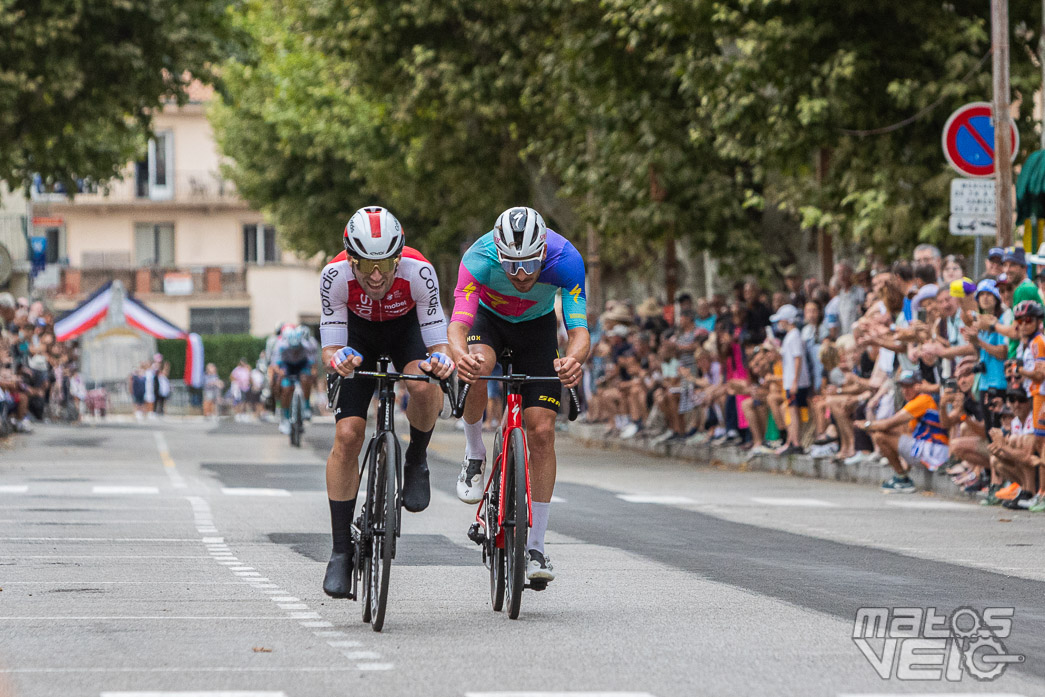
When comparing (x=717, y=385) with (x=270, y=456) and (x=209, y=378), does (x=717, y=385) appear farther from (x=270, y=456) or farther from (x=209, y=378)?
(x=209, y=378)

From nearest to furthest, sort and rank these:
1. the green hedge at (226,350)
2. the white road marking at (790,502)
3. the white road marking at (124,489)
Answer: the white road marking at (790,502), the white road marking at (124,489), the green hedge at (226,350)

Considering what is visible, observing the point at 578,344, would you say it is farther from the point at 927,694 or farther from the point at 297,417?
the point at 297,417

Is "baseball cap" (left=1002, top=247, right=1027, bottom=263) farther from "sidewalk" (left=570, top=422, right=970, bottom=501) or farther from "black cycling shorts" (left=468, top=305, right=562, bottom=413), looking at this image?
"black cycling shorts" (left=468, top=305, right=562, bottom=413)

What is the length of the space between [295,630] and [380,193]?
1582 inches

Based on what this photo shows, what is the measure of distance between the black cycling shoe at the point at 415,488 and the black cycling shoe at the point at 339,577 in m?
0.59

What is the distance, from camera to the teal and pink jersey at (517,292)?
947 centimetres

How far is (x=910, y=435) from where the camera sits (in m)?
18.7

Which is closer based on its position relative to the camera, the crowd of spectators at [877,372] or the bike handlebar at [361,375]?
the bike handlebar at [361,375]

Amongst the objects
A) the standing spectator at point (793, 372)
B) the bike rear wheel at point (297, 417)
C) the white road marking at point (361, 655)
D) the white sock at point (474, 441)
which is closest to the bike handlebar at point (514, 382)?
the white sock at point (474, 441)

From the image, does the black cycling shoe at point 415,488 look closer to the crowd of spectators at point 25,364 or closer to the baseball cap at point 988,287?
the baseball cap at point 988,287

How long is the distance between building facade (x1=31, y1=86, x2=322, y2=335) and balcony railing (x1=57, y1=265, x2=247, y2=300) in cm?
4

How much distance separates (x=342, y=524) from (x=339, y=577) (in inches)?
10.1

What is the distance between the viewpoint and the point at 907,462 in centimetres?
1894

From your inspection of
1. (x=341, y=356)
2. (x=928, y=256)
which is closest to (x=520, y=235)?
(x=341, y=356)
